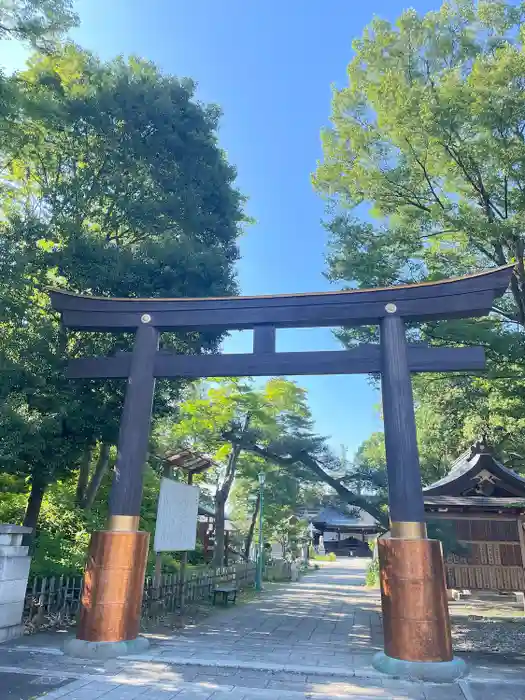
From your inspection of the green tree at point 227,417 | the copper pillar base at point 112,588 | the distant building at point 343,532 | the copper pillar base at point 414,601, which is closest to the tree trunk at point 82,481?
the green tree at point 227,417

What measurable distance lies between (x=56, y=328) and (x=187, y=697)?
7287 millimetres

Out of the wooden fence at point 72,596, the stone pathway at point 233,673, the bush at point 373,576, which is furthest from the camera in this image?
the bush at point 373,576

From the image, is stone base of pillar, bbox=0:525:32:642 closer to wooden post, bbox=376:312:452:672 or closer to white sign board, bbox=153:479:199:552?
white sign board, bbox=153:479:199:552

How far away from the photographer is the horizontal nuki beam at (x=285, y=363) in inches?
283

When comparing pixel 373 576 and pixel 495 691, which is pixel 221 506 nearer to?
pixel 373 576

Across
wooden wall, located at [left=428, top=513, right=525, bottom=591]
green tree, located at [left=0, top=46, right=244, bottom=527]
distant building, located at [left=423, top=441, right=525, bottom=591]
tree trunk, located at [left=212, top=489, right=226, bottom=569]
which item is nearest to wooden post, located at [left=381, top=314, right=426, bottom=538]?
green tree, located at [left=0, top=46, right=244, bottom=527]

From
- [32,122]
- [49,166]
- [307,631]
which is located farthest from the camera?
[49,166]

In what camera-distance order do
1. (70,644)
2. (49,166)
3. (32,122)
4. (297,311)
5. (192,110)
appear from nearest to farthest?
(70,644) → (297,311) → (32,122) → (49,166) → (192,110)

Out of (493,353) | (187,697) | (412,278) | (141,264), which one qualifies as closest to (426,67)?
(412,278)

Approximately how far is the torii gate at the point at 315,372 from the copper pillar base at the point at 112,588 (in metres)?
0.01

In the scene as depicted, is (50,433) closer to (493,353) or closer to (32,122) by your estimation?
(32,122)

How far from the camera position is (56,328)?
390 inches

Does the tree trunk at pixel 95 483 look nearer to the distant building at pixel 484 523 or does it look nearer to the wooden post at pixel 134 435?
the wooden post at pixel 134 435

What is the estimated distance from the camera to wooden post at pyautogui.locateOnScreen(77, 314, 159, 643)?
6.46 m
